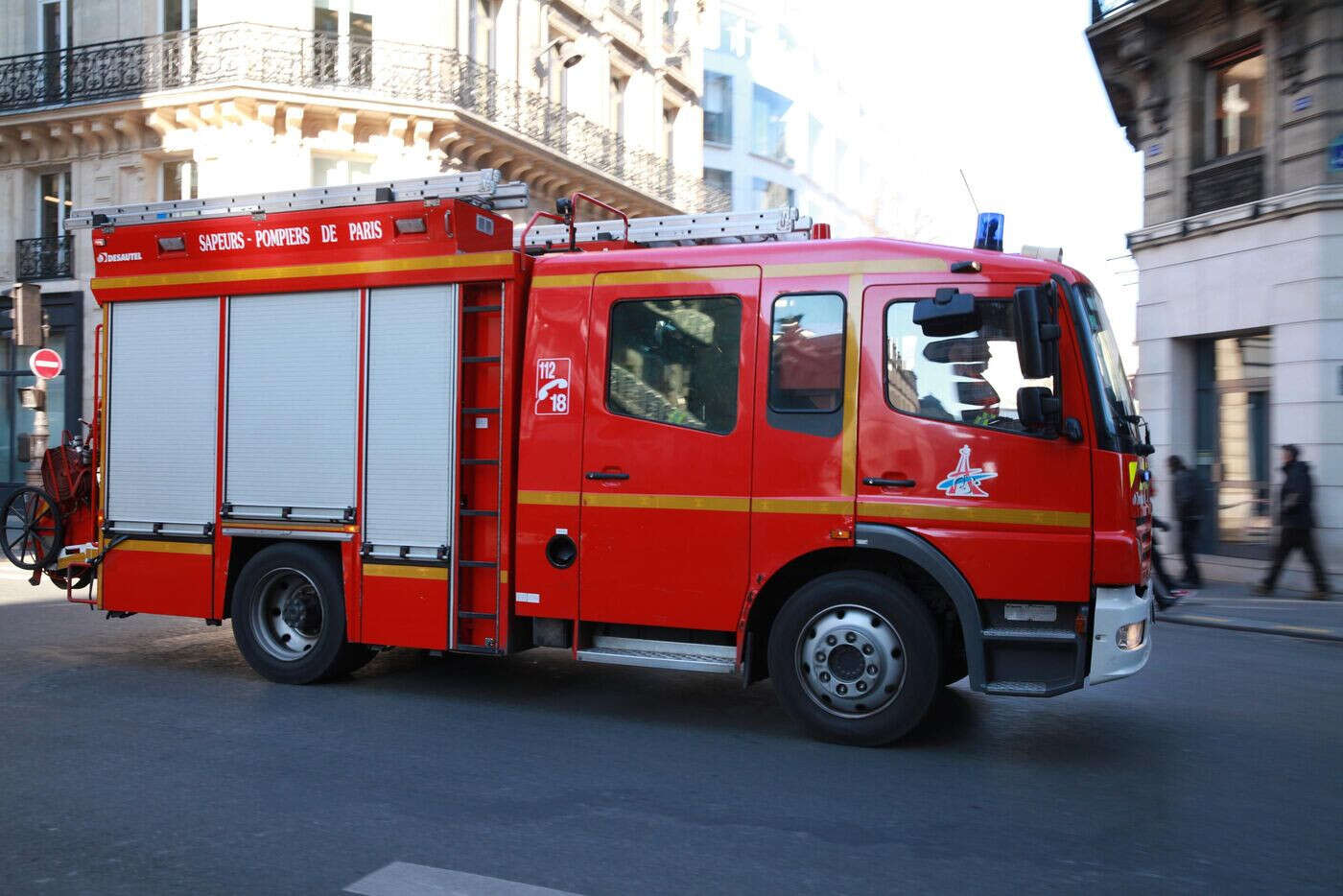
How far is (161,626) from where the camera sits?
10.3m

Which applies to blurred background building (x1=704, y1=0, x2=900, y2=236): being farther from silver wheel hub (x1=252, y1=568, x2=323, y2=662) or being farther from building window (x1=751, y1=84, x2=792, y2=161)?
silver wheel hub (x1=252, y1=568, x2=323, y2=662)

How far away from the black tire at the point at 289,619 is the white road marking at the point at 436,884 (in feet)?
11.5

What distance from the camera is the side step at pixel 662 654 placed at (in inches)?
253

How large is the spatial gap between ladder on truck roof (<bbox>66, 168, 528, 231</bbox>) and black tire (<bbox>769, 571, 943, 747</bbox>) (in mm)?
3170

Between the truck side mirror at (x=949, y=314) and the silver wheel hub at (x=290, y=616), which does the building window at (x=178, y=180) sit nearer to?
the silver wheel hub at (x=290, y=616)

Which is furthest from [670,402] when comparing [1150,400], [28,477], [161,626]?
[28,477]

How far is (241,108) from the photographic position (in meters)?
20.7

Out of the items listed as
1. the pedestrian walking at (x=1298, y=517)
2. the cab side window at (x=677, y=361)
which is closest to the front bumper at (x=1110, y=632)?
the cab side window at (x=677, y=361)

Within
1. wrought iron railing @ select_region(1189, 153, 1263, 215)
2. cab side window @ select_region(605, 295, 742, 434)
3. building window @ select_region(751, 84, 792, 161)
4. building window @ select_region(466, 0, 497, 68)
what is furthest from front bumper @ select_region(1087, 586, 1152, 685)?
building window @ select_region(751, 84, 792, 161)

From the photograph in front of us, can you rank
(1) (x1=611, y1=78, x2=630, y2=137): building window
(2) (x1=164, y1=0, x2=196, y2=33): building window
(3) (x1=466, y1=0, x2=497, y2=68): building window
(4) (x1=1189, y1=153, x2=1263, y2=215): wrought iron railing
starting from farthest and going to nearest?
(1) (x1=611, y1=78, x2=630, y2=137): building window, (3) (x1=466, y1=0, x2=497, y2=68): building window, (2) (x1=164, y1=0, x2=196, y2=33): building window, (4) (x1=1189, y1=153, x2=1263, y2=215): wrought iron railing

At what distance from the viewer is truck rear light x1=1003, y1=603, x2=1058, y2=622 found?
587 cm

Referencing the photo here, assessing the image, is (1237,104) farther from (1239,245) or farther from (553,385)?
(553,385)

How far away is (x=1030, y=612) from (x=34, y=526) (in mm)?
7306

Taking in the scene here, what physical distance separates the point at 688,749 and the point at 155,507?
440 cm
